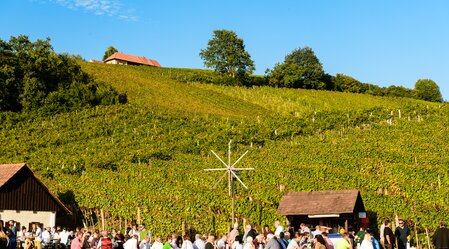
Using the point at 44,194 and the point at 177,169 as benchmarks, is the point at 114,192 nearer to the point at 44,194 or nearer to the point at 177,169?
the point at 44,194

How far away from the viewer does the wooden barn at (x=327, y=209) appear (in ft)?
90.4

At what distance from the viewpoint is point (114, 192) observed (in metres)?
35.4

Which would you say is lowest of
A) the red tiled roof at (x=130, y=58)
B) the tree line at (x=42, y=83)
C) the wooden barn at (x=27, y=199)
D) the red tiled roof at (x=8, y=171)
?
the wooden barn at (x=27, y=199)

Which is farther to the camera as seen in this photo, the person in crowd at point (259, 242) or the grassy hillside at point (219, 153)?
the grassy hillside at point (219, 153)

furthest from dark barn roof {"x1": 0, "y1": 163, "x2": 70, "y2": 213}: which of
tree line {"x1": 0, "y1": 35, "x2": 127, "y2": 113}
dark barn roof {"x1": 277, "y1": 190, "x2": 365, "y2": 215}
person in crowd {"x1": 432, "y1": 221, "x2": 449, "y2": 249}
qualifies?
tree line {"x1": 0, "y1": 35, "x2": 127, "y2": 113}

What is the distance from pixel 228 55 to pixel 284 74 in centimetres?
844

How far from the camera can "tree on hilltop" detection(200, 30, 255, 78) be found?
90438 millimetres

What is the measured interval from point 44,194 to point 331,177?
15.4 meters

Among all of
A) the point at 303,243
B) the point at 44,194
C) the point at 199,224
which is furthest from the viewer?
the point at 44,194

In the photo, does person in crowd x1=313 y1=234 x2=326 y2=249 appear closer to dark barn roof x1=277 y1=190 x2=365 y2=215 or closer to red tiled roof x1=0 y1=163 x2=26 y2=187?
dark barn roof x1=277 y1=190 x2=365 y2=215

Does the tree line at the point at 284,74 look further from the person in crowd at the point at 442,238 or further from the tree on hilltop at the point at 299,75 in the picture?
the person in crowd at the point at 442,238

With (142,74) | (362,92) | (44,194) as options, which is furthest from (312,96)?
(44,194)

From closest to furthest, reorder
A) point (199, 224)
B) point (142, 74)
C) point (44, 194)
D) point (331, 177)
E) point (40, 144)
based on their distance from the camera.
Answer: point (199, 224)
point (44, 194)
point (331, 177)
point (40, 144)
point (142, 74)

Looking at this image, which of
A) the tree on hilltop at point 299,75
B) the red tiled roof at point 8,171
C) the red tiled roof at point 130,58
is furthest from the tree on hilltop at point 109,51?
the red tiled roof at point 8,171
